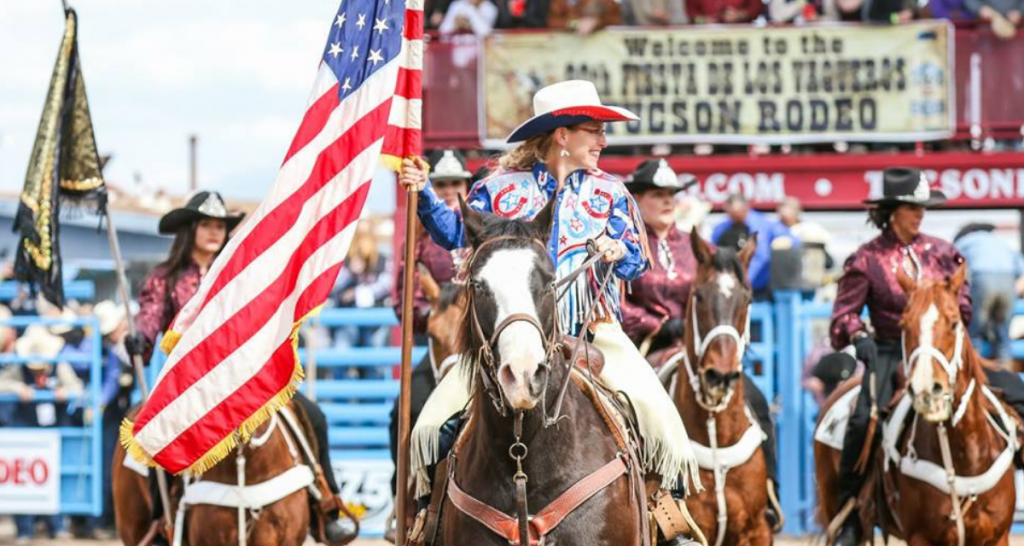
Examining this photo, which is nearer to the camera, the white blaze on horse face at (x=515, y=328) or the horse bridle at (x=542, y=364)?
the white blaze on horse face at (x=515, y=328)

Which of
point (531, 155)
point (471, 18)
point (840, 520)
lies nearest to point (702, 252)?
point (840, 520)

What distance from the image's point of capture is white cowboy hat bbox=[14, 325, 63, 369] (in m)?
18.0

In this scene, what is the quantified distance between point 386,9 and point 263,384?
1.78 meters

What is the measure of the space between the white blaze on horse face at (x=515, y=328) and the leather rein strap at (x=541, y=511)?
0.62 metres

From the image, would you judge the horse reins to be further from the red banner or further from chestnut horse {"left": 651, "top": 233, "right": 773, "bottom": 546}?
the red banner

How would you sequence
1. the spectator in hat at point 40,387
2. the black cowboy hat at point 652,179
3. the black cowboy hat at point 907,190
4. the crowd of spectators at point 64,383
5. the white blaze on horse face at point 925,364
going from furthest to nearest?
the spectator in hat at point 40,387
the crowd of spectators at point 64,383
the black cowboy hat at point 652,179
the black cowboy hat at point 907,190
the white blaze on horse face at point 925,364

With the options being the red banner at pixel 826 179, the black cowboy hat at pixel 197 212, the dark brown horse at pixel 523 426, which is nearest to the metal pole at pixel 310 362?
the black cowboy hat at pixel 197 212

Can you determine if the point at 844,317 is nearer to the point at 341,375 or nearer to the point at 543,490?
the point at 543,490

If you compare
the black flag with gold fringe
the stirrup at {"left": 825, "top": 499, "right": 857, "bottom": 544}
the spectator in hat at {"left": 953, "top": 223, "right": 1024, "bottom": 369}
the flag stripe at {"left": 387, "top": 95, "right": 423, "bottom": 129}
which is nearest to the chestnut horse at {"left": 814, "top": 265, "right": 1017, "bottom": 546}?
the stirrup at {"left": 825, "top": 499, "right": 857, "bottom": 544}

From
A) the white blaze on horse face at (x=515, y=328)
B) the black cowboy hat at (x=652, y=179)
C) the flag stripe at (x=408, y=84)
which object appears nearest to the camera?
the white blaze on horse face at (x=515, y=328)

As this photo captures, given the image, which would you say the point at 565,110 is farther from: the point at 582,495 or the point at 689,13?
the point at 689,13

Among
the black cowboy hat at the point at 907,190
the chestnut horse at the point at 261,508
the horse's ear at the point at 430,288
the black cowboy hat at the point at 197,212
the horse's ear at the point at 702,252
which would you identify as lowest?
the chestnut horse at the point at 261,508

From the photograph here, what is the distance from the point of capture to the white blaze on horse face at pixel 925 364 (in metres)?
10.0

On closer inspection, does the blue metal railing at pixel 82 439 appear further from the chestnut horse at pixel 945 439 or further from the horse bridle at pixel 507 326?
the horse bridle at pixel 507 326
